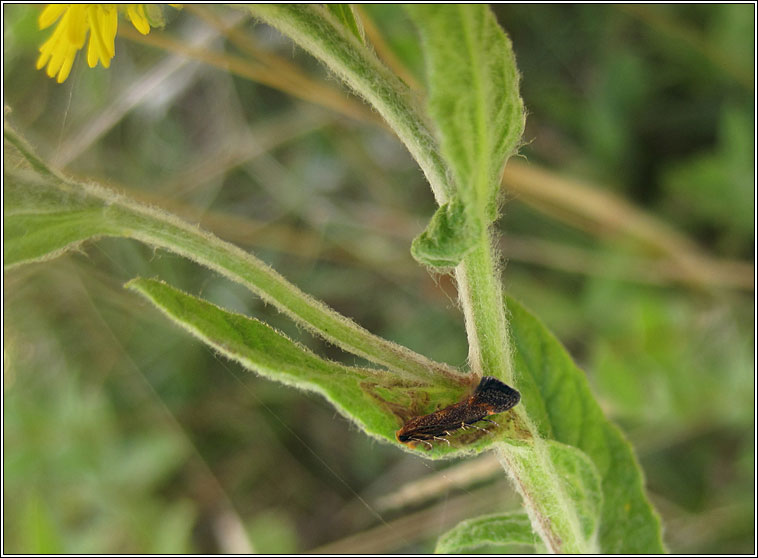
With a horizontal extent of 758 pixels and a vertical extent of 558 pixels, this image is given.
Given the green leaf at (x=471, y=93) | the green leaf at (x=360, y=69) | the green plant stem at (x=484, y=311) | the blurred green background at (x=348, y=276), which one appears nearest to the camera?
the green leaf at (x=471, y=93)

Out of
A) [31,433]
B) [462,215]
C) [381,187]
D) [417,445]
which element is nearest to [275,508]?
[31,433]

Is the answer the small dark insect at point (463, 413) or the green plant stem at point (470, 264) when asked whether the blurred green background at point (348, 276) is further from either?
the small dark insect at point (463, 413)

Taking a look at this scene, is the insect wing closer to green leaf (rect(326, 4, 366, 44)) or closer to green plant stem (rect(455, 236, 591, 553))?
green plant stem (rect(455, 236, 591, 553))

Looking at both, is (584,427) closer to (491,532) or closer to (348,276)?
(491,532)

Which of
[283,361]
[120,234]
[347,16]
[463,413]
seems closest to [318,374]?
[283,361]

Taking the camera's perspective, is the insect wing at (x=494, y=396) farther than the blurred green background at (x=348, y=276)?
No

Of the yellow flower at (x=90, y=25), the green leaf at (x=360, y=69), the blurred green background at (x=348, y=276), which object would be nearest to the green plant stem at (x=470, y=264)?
the green leaf at (x=360, y=69)

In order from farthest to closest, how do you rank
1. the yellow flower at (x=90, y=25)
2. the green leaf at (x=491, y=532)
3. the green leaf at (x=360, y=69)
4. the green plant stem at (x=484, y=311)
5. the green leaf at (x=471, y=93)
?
the green leaf at (x=491, y=532) < the yellow flower at (x=90, y=25) < the green plant stem at (x=484, y=311) < the green leaf at (x=360, y=69) < the green leaf at (x=471, y=93)

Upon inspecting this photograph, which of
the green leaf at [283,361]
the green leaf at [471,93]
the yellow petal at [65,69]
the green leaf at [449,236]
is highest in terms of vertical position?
the yellow petal at [65,69]
